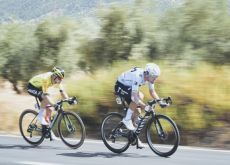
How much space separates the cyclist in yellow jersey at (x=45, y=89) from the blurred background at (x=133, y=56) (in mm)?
1627

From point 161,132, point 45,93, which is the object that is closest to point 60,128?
point 45,93

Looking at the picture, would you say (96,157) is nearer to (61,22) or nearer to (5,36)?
(61,22)

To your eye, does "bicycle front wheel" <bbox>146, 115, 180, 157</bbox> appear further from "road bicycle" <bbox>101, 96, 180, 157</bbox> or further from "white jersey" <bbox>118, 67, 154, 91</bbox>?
"white jersey" <bbox>118, 67, 154, 91</bbox>

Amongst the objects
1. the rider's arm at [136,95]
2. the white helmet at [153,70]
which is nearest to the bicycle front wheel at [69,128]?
the rider's arm at [136,95]

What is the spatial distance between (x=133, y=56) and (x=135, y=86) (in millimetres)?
11940

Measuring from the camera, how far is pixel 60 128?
444 inches

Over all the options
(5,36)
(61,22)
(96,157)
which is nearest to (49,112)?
(96,157)

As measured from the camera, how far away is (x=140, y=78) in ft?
33.2

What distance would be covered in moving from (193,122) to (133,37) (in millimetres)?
12841

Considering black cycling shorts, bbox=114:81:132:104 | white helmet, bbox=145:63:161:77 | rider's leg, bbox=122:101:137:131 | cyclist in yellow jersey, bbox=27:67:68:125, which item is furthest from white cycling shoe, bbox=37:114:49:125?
white helmet, bbox=145:63:161:77

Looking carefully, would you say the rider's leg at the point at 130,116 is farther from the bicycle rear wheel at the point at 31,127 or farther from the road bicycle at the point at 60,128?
the bicycle rear wheel at the point at 31,127

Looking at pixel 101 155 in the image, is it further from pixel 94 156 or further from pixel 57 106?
pixel 57 106

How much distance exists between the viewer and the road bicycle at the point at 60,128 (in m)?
11.0

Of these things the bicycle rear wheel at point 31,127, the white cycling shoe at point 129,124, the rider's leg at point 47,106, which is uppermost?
the rider's leg at point 47,106
